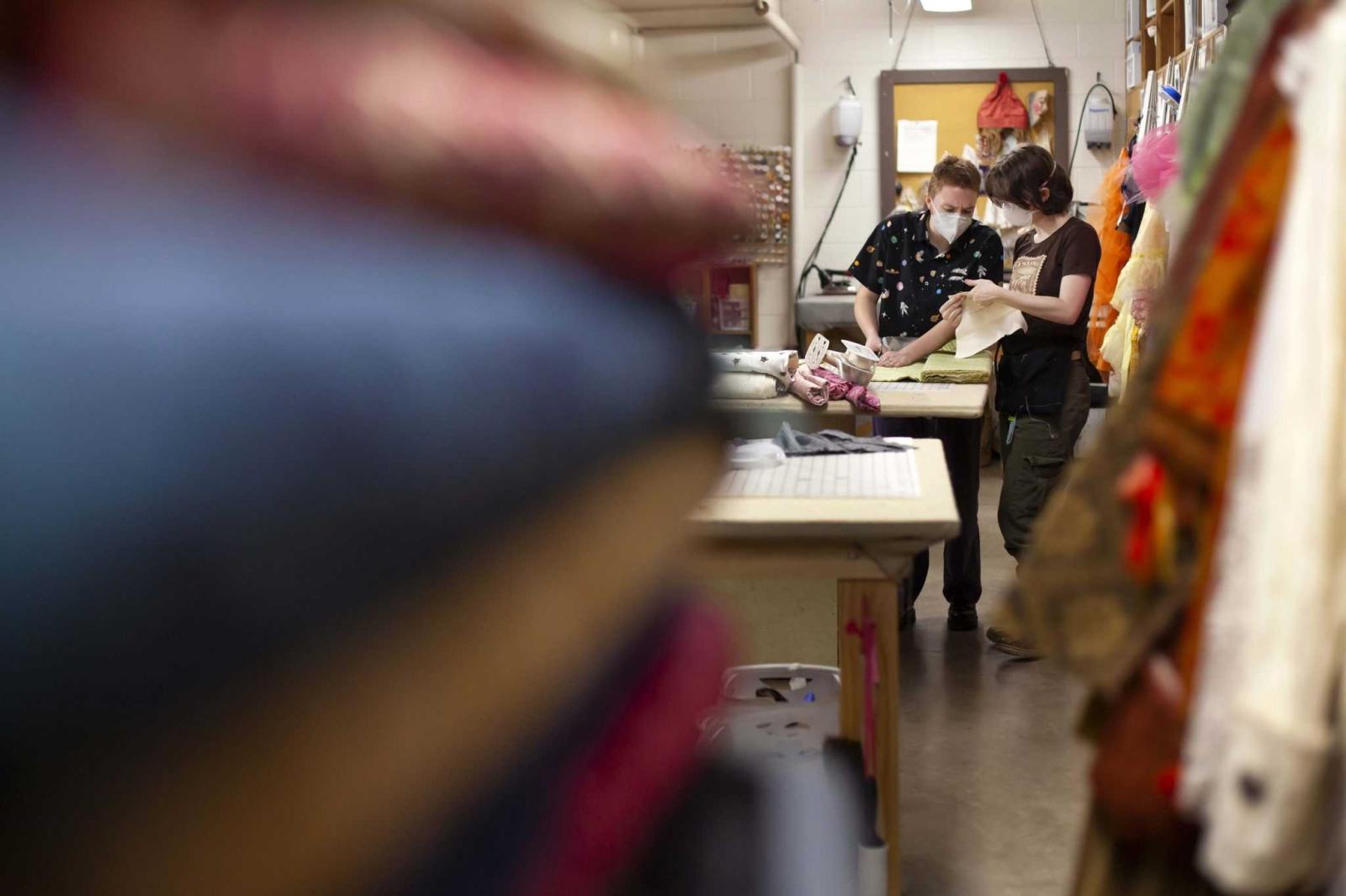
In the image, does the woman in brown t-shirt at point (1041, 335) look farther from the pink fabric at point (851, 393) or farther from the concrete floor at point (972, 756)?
the pink fabric at point (851, 393)

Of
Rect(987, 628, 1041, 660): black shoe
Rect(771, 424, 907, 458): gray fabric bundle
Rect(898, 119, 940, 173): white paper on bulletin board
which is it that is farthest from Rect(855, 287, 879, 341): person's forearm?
Rect(898, 119, 940, 173): white paper on bulletin board

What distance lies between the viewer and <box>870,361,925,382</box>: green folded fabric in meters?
3.53

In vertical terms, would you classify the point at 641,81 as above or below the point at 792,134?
below

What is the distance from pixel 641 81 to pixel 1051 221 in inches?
130

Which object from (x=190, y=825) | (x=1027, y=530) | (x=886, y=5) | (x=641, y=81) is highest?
(x=886, y=5)

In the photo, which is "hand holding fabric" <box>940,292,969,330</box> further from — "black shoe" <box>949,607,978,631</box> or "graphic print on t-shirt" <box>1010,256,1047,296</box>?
"black shoe" <box>949,607,978,631</box>

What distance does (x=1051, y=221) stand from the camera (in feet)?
12.4

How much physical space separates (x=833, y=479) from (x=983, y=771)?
3.87 ft

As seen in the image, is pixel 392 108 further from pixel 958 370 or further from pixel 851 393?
pixel 958 370

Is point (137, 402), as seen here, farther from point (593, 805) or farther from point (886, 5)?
point (886, 5)

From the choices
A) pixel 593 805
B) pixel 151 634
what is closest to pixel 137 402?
pixel 151 634

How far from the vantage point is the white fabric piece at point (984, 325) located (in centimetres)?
360

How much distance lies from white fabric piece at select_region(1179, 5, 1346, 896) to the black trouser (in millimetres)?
2961

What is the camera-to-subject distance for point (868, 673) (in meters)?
1.80
